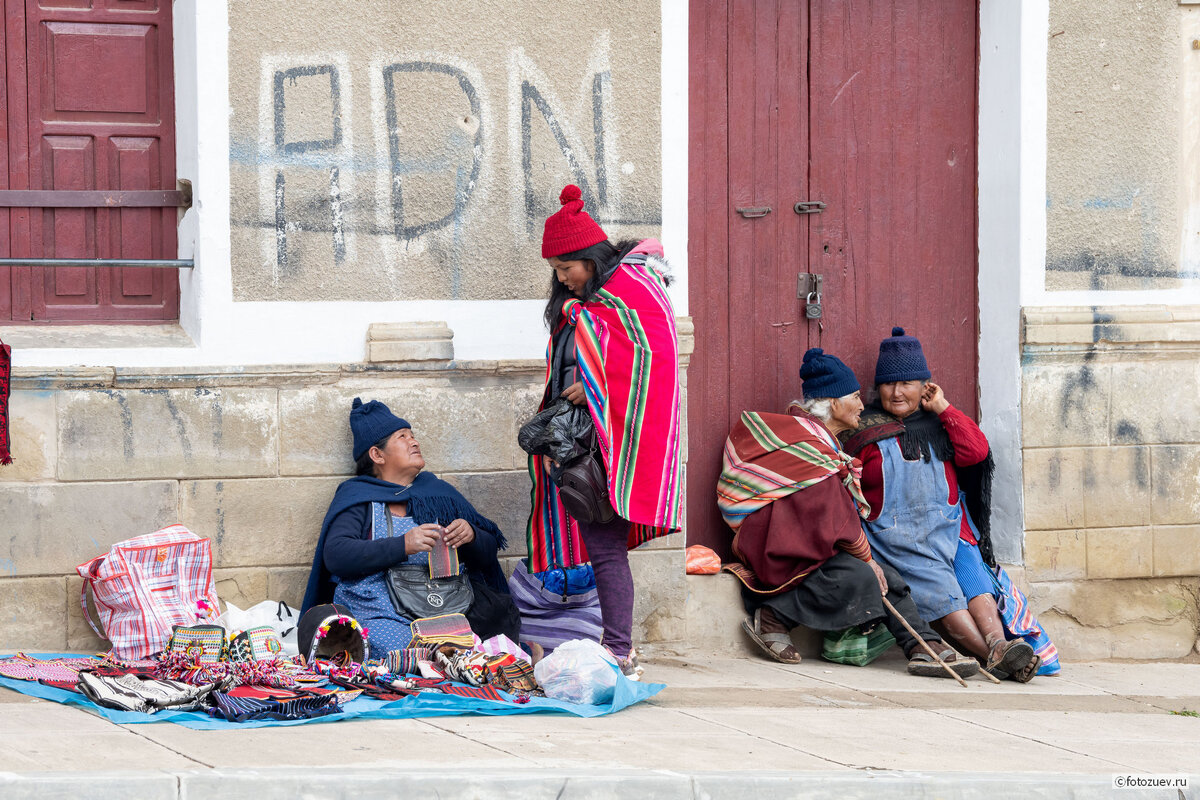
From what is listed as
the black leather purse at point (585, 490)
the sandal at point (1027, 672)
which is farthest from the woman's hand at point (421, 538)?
the sandal at point (1027, 672)

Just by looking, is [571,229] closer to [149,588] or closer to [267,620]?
[267,620]

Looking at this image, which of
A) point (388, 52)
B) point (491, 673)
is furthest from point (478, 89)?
point (491, 673)

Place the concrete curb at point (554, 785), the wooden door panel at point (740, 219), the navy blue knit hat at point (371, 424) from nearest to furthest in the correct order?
the concrete curb at point (554, 785)
the navy blue knit hat at point (371, 424)
the wooden door panel at point (740, 219)

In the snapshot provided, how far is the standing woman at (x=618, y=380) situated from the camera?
17.0 ft

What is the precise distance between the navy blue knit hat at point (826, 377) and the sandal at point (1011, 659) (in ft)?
4.08

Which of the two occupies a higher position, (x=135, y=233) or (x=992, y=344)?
(x=135, y=233)

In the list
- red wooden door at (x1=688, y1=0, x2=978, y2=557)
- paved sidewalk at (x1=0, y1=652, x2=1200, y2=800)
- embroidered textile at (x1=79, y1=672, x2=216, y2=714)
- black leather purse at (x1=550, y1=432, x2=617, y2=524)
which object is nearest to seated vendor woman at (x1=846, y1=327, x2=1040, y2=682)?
red wooden door at (x1=688, y1=0, x2=978, y2=557)

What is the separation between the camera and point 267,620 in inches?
210

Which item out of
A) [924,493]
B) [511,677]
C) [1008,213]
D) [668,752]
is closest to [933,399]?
[924,493]

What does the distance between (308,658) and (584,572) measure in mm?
1220

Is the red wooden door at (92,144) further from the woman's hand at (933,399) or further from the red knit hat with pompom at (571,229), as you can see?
the woman's hand at (933,399)

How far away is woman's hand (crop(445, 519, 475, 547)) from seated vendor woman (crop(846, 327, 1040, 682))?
185 centimetres

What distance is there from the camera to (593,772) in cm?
384

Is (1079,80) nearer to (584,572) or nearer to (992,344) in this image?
(992,344)
